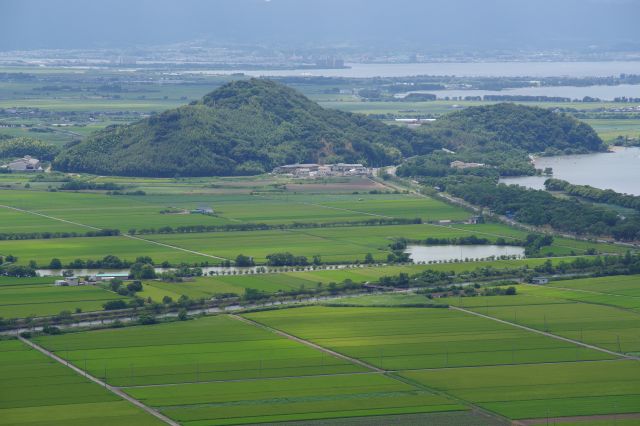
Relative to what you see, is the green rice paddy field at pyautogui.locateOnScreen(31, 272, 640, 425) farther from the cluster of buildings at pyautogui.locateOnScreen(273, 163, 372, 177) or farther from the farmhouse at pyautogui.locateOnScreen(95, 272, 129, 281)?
the cluster of buildings at pyautogui.locateOnScreen(273, 163, 372, 177)

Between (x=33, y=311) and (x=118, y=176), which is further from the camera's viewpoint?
(x=118, y=176)

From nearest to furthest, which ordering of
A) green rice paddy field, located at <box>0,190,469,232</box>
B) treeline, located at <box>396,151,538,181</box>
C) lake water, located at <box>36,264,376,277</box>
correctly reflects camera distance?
lake water, located at <box>36,264,376,277</box>, green rice paddy field, located at <box>0,190,469,232</box>, treeline, located at <box>396,151,538,181</box>

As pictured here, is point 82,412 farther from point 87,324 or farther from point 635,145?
point 635,145

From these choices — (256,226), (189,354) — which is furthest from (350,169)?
(189,354)

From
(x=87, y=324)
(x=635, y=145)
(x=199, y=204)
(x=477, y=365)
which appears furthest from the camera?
(x=635, y=145)

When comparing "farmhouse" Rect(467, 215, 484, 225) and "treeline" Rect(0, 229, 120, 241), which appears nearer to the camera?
"treeline" Rect(0, 229, 120, 241)

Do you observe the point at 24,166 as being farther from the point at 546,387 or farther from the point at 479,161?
the point at 546,387

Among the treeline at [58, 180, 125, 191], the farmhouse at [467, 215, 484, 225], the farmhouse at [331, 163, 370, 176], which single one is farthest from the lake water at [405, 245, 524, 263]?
the farmhouse at [331, 163, 370, 176]

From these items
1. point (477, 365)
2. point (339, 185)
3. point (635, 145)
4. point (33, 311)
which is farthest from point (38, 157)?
point (477, 365)
